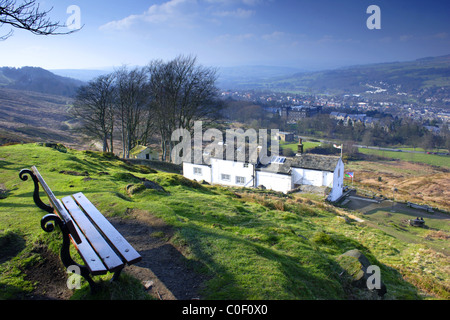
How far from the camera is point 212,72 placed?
3738 cm

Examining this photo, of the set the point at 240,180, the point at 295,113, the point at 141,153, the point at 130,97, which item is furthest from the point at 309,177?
the point at 295,113

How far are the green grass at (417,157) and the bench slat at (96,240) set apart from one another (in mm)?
99637

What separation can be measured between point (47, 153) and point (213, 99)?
74.7 ft

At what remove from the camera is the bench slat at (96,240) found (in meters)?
4.81

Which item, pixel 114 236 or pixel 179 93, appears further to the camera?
pixel 179 93

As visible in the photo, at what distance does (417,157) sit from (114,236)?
109348 millimetres

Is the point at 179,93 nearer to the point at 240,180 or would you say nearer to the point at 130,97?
the point at 130,97

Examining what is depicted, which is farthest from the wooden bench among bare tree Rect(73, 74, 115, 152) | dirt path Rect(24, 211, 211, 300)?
bare tree Rect(73, 74, 115, 152)

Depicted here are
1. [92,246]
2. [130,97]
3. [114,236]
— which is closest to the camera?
[92,246]

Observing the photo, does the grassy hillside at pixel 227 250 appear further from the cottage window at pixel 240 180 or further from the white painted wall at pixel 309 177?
the cottage window at pixel 240 180

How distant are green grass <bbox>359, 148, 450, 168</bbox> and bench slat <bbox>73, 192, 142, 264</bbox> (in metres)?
99.3

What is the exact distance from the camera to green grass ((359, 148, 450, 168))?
282 ft

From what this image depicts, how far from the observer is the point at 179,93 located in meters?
35.9

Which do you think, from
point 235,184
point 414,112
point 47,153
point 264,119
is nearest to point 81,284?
point 47,153
